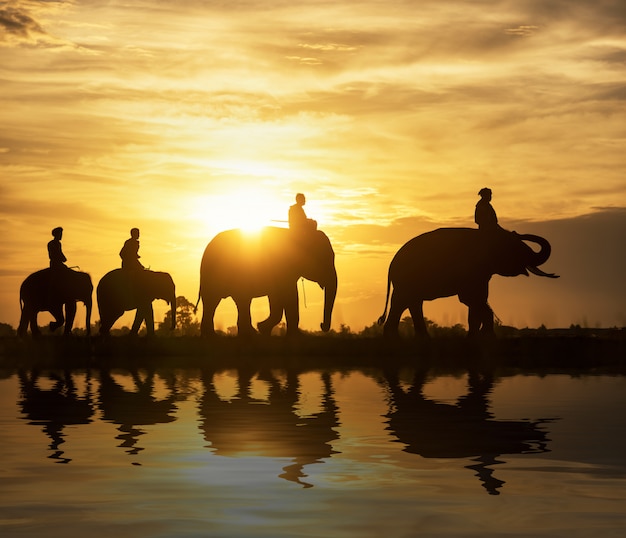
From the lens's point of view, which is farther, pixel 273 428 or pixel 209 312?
pixel 209 312

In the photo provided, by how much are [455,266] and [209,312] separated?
6.06m

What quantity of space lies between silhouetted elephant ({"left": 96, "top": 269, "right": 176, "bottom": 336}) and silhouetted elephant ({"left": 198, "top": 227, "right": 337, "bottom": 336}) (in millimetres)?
1496

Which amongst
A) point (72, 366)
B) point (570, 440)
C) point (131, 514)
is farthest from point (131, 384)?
point (131, 514)

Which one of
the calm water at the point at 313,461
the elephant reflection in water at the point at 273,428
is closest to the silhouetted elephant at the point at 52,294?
the calm water at the point at 313,461

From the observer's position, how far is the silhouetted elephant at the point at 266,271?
2869cm

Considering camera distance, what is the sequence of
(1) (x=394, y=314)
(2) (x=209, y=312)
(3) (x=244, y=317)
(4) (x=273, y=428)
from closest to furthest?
(4) (x=273, y=428) → (1) (x=394, y=314) → (3) (x=244, y=317) → (2) (x=209, y=312)

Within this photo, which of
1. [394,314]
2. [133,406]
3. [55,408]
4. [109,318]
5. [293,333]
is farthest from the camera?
[109,318]

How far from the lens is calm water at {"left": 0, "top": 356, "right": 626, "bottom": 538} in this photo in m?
8.05

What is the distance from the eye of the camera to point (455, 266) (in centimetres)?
2759

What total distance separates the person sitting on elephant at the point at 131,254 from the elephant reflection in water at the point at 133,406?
905cm

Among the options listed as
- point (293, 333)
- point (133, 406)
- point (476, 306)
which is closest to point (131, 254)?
point (293, 333)

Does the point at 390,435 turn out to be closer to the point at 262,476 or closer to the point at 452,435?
the point at 452,435

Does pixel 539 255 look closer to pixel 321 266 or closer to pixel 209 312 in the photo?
pixel 321 266

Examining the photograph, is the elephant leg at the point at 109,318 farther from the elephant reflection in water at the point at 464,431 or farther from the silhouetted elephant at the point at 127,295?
the elephant reflection in water at the point at 464,431
